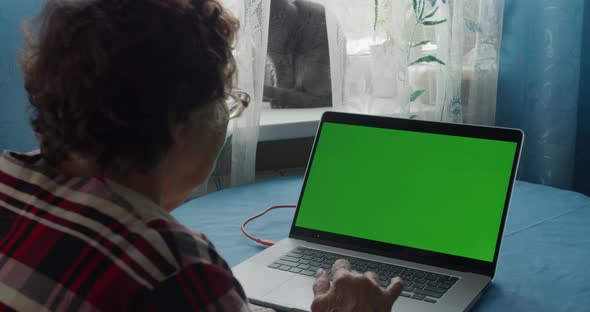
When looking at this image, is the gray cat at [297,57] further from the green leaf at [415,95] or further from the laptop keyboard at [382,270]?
the laptop keyboard at [382,270]

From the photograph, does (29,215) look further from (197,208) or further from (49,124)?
(197,208)

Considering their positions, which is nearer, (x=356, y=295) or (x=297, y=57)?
(x=356, y=295)

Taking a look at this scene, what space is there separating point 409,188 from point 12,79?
937 millimetres

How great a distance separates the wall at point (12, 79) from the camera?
4.68ft

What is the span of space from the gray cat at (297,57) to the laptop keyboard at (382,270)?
95cm

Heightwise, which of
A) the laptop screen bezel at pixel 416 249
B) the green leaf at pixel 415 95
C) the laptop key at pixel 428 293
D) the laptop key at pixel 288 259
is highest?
the green leaf at pixel 415 95

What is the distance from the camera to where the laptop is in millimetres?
919

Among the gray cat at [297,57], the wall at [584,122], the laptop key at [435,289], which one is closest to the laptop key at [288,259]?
the laptop key at [435,289]

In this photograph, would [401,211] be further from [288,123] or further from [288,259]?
[288,123]

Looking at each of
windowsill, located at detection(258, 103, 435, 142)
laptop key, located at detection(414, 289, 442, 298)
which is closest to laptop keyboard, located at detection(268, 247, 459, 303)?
laptop key, located at detection(414, 289, 442, 298)

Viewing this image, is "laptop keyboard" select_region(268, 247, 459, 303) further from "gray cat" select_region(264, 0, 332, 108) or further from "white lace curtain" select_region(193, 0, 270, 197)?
"gray cat" select_region(264, 0, 332, 108)

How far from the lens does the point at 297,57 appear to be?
1.91m

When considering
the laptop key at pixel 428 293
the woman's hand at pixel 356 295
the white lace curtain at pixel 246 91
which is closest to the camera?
the woman's hand at pixel 356 295

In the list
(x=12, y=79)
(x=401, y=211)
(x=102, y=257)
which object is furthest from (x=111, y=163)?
(x=12, y=79)
